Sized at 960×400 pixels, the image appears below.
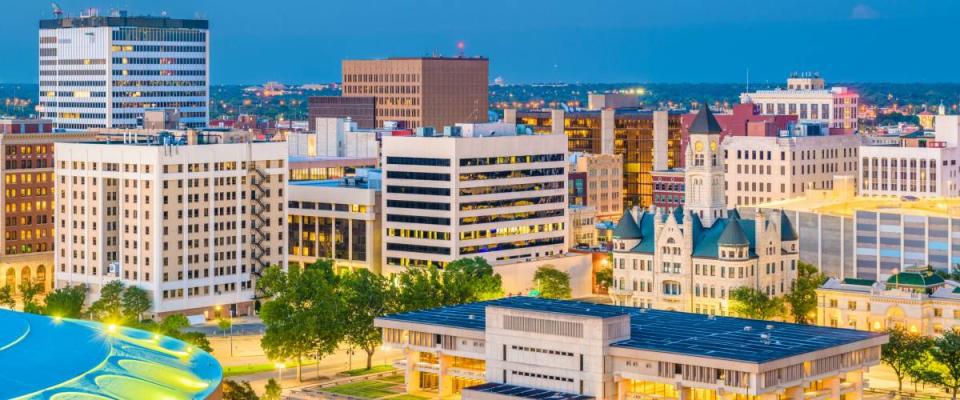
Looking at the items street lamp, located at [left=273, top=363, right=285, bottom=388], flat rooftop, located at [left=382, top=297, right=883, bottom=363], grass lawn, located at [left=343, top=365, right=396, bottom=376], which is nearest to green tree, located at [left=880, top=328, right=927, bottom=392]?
flat rooftop, located at [left=382, top=297, right=883, bottom=363]

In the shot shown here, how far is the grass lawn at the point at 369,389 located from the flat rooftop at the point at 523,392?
42.9 ft

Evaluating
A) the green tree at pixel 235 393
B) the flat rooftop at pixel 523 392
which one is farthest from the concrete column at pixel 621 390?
the green tree at pixel 235 393

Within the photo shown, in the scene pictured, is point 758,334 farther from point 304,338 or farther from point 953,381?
point 304,338

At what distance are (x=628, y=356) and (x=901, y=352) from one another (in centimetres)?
3468

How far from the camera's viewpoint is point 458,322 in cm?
18162

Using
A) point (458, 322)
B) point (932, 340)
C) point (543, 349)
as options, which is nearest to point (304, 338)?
point (458, 322)

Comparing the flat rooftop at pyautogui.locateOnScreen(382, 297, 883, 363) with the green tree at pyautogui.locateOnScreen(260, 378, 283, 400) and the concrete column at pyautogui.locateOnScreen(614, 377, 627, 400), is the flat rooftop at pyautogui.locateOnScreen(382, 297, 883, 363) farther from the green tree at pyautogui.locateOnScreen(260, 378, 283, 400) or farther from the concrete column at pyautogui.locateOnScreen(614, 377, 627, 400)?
the green tree at pyautogui.locateOnScreen(260, 378, 283, 400)

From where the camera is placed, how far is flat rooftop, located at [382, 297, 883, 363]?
16262 centimetres

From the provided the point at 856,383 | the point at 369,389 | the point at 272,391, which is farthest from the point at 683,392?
the point at 272,391

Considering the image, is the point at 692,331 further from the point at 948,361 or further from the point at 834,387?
the point at 948,361

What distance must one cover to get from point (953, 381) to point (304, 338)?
210 feet

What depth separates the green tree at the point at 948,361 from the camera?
7037 inches

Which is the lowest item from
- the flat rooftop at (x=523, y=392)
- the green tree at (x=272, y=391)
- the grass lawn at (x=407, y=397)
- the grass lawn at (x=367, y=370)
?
the grass lawn at (x=407, y=397)

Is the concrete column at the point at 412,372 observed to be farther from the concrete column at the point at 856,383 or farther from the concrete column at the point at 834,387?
the concrete column at the point at 856,383
